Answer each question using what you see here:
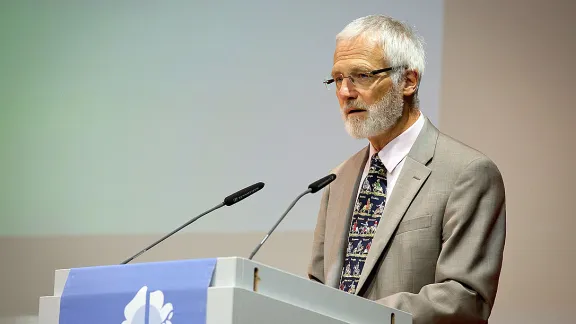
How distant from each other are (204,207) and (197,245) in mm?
184

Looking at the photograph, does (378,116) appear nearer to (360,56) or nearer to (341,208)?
(360,56)

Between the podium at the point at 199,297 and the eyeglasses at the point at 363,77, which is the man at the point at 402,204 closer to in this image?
the eyeglasses at the point at 363,77

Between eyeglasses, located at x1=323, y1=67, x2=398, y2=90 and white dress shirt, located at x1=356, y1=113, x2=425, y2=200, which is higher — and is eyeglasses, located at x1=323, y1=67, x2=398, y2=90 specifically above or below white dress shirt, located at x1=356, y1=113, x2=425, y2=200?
above

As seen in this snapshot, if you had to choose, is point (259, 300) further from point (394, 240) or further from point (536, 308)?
point (536, 308)

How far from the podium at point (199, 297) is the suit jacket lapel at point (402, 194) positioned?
2.01ft

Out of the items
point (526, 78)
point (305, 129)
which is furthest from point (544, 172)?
point (305, 129)

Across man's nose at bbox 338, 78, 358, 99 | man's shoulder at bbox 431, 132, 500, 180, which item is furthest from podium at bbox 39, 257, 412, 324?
man's nose at bbox 338, 78, 358, 99

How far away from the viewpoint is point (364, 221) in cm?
317

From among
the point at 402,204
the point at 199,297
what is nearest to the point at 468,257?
the point at 402,204

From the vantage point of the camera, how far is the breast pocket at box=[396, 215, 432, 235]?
2.95m

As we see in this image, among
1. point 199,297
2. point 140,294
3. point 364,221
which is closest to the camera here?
point 199,297

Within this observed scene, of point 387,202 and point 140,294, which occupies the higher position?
point 387,202

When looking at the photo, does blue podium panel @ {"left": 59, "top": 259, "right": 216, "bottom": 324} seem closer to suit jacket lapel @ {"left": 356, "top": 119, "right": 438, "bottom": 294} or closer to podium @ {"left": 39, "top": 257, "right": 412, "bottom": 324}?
podium @ {"left": 39, "top": 257, "right": 412, "bottom": 324}

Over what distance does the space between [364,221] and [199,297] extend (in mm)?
1256
